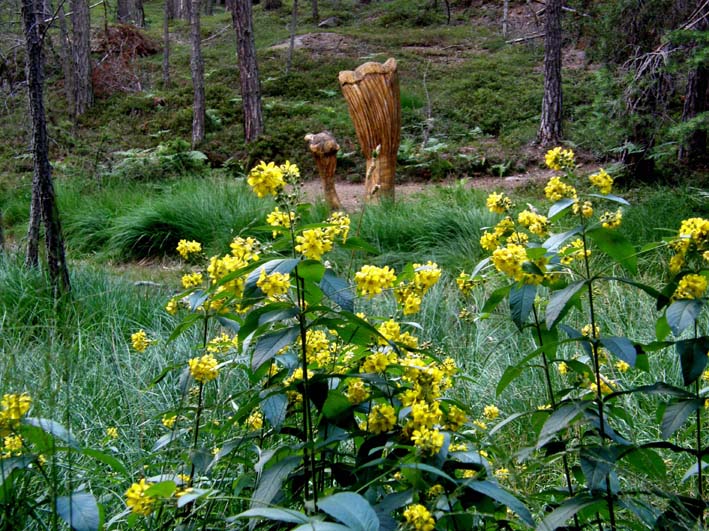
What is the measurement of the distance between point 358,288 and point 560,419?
50cm

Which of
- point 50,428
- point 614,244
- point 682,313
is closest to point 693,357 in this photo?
point 682,313

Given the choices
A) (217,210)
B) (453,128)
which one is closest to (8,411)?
(217,210)

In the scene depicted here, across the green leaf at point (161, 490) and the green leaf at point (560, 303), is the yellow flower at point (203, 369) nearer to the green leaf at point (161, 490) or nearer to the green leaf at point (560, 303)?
the green leaf at point (161, 490)

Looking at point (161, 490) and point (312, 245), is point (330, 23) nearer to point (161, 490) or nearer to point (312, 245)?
point (312, 245)

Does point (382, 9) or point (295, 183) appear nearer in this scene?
point (295, 183)

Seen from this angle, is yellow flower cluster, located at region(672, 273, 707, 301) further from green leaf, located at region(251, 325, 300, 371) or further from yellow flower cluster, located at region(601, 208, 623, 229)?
green leaf, located at region(251, 325, 300, 371)

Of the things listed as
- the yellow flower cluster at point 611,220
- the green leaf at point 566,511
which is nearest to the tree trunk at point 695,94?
the yellow flower cluster at point 611,220

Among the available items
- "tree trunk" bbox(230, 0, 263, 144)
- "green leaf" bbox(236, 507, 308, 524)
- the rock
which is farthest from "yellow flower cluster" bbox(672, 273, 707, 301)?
the rock

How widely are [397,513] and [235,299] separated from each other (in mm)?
751

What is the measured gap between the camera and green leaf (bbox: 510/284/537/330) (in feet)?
5.52

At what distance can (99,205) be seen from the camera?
317 inches

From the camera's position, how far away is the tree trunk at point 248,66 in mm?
10820

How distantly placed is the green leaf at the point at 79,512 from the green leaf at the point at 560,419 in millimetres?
899

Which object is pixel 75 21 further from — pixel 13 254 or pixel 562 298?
pixel 562 298
